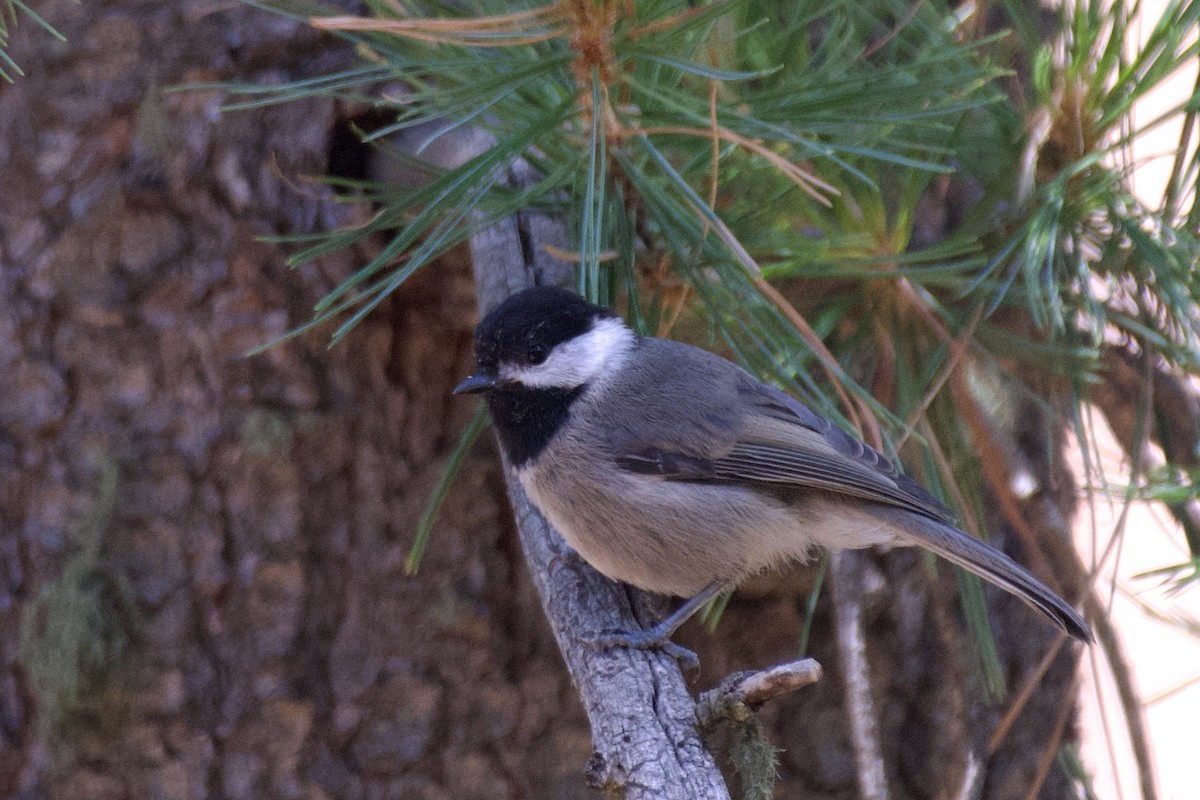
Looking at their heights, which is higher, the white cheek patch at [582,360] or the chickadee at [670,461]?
the white cheek patch at [582,360]

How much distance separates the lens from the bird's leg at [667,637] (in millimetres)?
1587

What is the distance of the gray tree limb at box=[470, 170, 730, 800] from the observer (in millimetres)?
1262

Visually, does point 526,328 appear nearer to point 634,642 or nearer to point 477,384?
point 477,384

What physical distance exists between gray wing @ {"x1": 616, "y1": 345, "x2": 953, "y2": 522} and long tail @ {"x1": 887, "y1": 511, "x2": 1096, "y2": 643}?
0.07 meters

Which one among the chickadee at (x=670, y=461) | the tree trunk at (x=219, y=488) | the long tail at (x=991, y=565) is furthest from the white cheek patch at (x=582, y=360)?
the long tail at (x=991, y=565)

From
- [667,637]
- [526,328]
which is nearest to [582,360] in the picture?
[526,328]

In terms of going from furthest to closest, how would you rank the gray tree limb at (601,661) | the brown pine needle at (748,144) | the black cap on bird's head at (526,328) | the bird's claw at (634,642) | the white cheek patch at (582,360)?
the white cheek patch at (582,360), the black cap on bird's head at (526,328), the bird's claw at (634,642), the brown pine needle at (748,144), the gray tree limb at (601,661)

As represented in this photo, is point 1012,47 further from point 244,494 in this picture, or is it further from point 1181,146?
point 244,494

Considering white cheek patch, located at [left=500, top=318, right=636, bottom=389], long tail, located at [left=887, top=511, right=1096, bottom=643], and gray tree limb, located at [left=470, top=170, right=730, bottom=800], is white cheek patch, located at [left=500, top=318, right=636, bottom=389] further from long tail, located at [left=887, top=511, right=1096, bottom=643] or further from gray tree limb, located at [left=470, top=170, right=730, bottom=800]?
long tail, located at [left=887, top=511, right=1096, bottom=643]

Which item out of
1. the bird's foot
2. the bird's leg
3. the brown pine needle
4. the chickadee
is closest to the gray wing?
the chickadee

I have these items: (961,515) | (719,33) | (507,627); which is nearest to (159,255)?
(507,627)

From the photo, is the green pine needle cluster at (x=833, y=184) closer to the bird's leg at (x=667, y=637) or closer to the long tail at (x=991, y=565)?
the long tail at (x=991, y=565)

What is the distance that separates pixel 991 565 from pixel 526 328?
806 mm

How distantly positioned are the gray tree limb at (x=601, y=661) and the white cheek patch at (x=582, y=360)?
0.13 m
